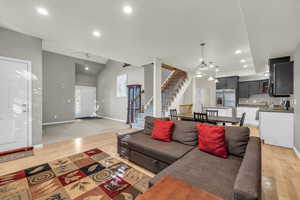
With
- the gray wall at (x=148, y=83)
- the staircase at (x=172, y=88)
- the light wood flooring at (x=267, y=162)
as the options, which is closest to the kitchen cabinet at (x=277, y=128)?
the light wood flooring at (x=267, y=162)

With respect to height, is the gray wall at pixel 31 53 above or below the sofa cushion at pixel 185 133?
above

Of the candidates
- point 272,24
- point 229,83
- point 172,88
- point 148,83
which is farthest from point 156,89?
point 229,83

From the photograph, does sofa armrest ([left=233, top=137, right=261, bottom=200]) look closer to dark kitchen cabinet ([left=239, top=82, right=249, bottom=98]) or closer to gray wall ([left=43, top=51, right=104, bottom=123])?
dark kitchen cabinet ([left=239, top=82, right=249, bottom=98])

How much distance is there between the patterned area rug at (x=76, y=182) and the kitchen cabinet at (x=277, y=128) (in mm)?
3717

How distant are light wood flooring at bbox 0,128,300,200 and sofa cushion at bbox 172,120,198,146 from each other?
31.9 inches

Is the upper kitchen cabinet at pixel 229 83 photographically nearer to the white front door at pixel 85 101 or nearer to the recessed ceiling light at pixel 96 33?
the recessed ceiling light at pixel 96 33

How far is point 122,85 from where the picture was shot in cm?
745

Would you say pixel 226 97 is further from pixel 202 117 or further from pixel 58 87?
pixel 58 87

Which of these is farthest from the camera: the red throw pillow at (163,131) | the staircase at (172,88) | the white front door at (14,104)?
the staircase at (172,88)

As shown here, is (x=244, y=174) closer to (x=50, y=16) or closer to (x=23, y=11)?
(x=50, y=16)

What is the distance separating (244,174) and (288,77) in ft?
12.4

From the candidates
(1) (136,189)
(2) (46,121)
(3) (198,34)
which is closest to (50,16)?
(3) (198,34)

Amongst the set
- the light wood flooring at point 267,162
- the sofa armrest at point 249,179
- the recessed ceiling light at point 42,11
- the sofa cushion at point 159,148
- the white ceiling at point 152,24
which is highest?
the recessed ceiling light at point 42,11

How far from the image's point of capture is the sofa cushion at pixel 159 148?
6.19ft
